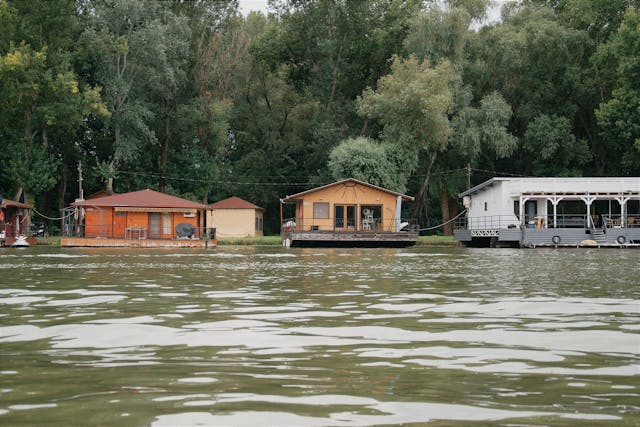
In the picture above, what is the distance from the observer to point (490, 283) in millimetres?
17000

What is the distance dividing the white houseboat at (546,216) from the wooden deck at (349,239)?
177 inches

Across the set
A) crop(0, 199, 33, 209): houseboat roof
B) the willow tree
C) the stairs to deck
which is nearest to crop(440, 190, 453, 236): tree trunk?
the willow tree

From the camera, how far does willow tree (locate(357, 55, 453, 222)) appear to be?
5747 centimetres

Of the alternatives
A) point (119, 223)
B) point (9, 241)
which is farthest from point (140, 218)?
point (9, 241)

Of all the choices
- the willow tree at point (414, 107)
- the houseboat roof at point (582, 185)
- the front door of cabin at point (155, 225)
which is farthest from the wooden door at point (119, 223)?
the houseboat roof at point (582, 185)

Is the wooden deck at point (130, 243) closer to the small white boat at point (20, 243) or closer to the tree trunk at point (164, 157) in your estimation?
the small white boat at point (20, 243)

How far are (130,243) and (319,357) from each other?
42868mm

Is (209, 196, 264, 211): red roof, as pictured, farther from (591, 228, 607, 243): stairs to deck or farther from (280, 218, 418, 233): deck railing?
(591, 228, 607, 243): stairs to deck

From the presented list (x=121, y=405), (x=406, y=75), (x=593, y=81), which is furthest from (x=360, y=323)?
(x=593, y=81)

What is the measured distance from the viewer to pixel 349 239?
4928cm

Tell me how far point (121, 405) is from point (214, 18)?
67.2 metres

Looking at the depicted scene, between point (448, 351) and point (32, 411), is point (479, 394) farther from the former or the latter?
point (32, 411)

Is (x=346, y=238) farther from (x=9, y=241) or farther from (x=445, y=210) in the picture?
(x=9, y=241)

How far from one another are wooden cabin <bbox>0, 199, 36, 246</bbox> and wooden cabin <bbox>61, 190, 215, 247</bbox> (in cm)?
357
